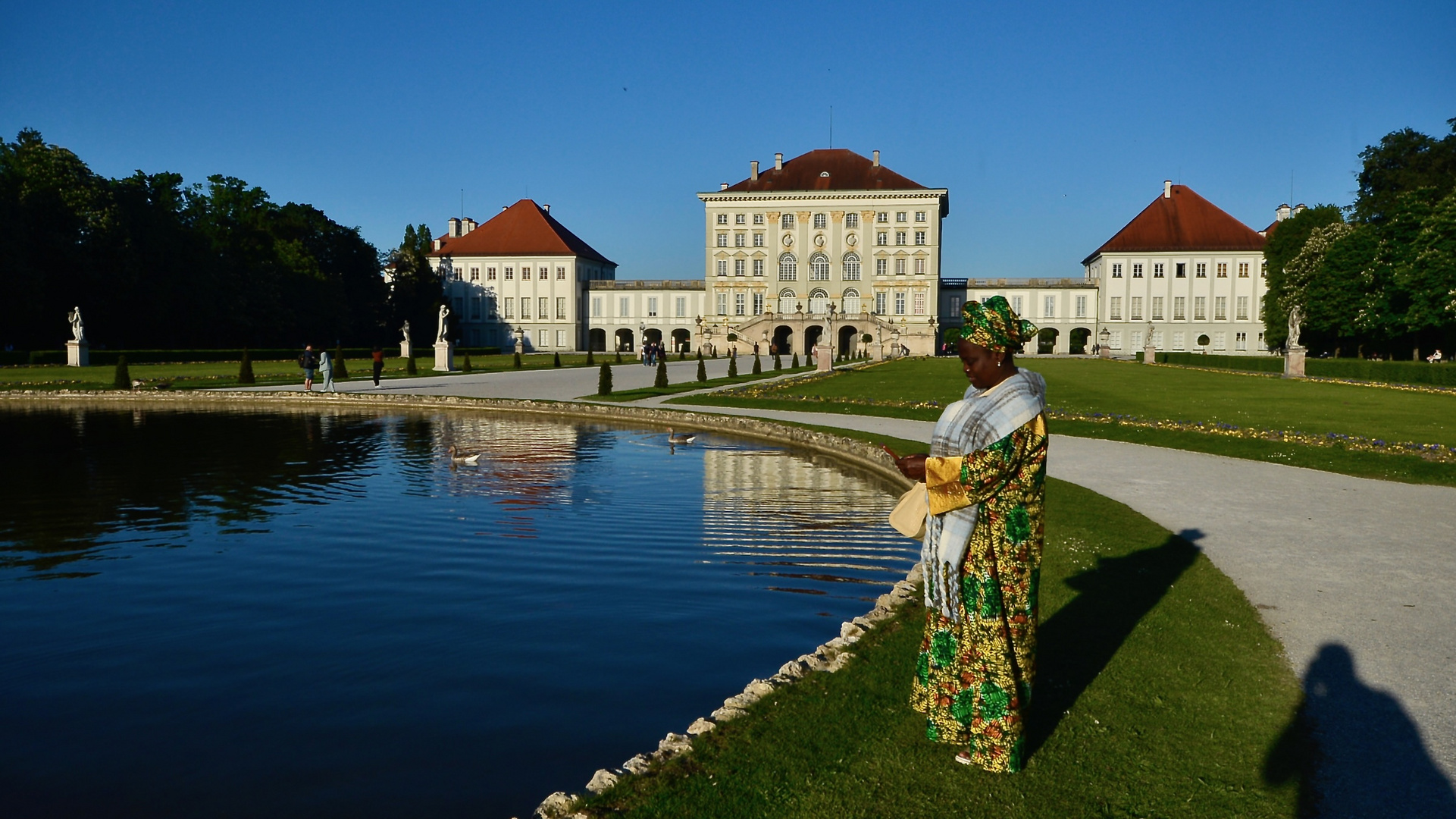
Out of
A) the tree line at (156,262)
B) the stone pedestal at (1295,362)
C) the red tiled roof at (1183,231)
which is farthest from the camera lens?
the red tiled roof at (1183,231)

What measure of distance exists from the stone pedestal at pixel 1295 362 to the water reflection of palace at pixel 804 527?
3291cm

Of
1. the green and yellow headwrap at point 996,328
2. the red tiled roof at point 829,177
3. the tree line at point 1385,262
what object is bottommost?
the green and yellow headwrap at point 996,328

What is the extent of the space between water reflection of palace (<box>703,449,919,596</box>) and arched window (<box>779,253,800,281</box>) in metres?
67.8

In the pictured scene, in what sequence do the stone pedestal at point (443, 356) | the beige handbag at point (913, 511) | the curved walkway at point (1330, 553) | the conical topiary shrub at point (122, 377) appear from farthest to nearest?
the stone pedestal at point (443, 356)
the conical topiary shrub at point (122, 377)
the curved walkway at point (1330, 553)
the beige handbag at point (913, 511)

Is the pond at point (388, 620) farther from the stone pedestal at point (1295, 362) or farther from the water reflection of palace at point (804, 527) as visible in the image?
the stone pedestal at point (1295, 362)

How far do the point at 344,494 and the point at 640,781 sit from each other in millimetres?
8665

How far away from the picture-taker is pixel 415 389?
2820 centimetres

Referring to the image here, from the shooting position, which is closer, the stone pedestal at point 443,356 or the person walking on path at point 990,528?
the person walking on path at point 990,528

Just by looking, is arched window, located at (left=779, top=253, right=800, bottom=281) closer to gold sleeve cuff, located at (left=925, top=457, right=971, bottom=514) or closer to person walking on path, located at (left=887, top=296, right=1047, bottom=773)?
person walking on path, located at (left=887, top=296, right=1047, bottom=773)

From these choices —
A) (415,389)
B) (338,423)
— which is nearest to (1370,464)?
(338,423)

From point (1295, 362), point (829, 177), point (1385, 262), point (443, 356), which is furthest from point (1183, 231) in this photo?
point (443, 356)

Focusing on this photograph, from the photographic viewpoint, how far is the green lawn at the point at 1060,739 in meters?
3.49

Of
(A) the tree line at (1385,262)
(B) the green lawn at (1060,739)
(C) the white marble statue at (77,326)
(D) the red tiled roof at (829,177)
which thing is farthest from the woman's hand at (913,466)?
(D) the red tiled roof at (829,177)

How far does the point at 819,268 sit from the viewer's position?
264 ft
